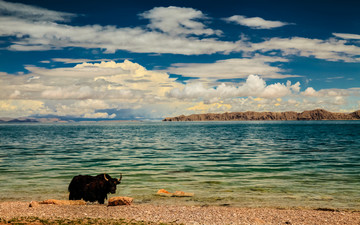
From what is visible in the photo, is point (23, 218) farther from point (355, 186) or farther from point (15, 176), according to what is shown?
point (355, 186)

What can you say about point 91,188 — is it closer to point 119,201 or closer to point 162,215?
point 119,201

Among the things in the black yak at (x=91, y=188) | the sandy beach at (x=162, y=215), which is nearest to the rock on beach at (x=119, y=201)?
the sandy beach at (x=162, y=215)

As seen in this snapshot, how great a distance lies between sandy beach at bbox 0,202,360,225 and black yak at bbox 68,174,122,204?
55.5 inches

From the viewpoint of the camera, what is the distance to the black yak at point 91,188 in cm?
1912

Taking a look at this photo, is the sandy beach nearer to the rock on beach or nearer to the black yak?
the rock on beach

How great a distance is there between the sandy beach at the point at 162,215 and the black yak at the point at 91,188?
1.41m

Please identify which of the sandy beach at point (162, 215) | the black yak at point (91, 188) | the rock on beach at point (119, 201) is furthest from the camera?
the black yak at point (91, 188)

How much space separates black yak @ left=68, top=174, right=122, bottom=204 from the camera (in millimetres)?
19125

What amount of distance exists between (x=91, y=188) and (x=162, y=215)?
5844 millimetres

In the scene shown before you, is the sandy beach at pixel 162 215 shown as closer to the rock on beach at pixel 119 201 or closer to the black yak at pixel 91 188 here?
the rock on beach at pixel 119 201

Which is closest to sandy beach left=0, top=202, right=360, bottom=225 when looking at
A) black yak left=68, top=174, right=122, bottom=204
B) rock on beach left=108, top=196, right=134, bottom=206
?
rock on beach left=108, top=196, right=134, bottom=206

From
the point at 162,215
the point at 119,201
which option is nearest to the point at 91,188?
the point at 119,201

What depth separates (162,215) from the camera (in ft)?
51.0

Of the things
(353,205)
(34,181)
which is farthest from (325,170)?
(34,181)
